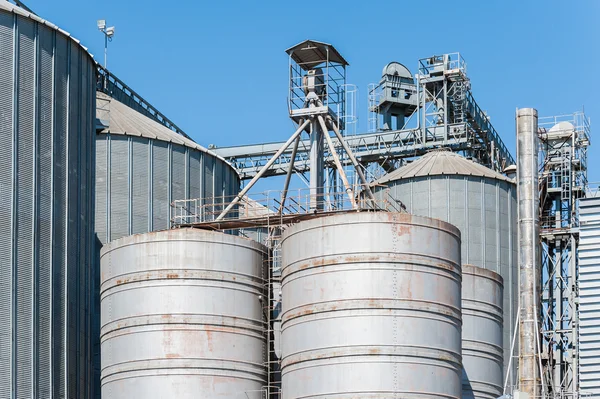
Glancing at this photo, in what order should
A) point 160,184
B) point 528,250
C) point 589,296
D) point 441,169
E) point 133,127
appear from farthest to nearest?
point 589,296, point 441,169, point 133,127, point 160,184, point 528,250

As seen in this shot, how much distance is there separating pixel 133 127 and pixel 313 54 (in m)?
10.1

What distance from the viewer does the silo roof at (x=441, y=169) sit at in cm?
6962

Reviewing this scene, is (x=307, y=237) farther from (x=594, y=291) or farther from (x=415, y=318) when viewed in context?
(x=594, y=291)

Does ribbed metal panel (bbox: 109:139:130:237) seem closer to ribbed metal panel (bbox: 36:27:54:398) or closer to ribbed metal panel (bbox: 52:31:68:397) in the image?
ribbed metal panel (bbox: 52:31:68:397)

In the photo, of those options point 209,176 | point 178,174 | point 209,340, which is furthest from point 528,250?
point 178,174

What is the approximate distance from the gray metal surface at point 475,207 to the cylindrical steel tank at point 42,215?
63.0 feet

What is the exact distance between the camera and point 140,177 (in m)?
63.2

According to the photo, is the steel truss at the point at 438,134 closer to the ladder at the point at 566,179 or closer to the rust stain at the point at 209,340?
the ladder at the point at 566,179

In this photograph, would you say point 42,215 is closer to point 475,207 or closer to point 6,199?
point 6,199

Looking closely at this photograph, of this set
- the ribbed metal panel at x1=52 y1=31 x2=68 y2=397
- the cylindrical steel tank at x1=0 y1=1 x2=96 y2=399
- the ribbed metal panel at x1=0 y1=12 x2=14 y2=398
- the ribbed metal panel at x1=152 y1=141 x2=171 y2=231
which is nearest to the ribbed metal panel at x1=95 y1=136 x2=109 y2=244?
the ribbed metal panel at x1=152 y1=141 x2=171 y2=231

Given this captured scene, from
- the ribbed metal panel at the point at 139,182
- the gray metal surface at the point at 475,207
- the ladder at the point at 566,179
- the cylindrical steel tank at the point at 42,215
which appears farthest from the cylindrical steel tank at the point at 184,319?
the ladder at the point at 566,179

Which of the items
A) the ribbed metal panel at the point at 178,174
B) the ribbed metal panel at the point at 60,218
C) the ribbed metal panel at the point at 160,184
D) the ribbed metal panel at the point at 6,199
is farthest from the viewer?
the ribbed metal panel at the point at 178,174

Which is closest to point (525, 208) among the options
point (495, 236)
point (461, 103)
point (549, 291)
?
point (495, 236)

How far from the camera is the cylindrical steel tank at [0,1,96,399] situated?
50.8 metres
